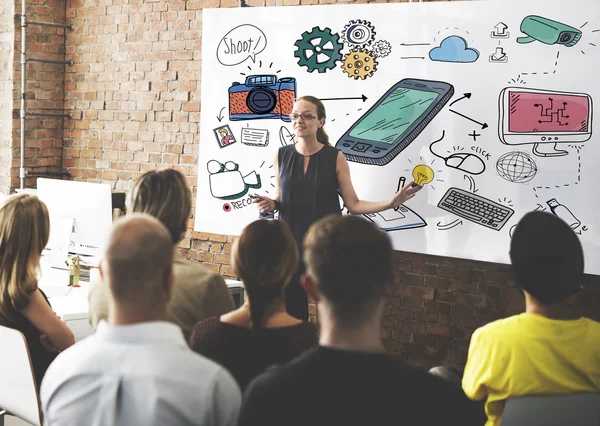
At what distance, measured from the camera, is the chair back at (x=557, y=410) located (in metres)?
1.81

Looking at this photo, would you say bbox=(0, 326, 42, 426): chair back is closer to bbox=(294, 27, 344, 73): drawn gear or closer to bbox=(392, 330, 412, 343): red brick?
bbox=(392, 330, 412, 343): red brick

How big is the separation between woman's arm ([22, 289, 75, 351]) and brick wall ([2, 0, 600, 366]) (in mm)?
2162

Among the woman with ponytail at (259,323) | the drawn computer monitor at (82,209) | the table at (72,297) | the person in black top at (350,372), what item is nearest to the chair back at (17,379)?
the table at (72,297)

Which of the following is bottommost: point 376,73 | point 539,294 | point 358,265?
point 539,294

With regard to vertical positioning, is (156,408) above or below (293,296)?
above

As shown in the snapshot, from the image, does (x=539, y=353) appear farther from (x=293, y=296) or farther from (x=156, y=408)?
(x=293, y=296)

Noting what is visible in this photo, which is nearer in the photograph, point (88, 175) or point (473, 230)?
point (473, 230)

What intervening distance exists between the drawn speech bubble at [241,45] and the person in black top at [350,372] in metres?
3.34

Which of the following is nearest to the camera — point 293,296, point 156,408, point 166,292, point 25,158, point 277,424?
point 277,424

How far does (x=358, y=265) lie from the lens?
1.37 meters

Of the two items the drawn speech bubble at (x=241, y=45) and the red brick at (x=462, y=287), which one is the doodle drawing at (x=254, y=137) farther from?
the red brick at (x=462, y=287)

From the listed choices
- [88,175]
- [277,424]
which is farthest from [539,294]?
[88,175]

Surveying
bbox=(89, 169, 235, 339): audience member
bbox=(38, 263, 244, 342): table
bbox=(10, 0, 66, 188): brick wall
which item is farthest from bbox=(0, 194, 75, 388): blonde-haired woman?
bbox=(10, 0, 66, 188): brick wall

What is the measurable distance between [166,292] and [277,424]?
418 mm
